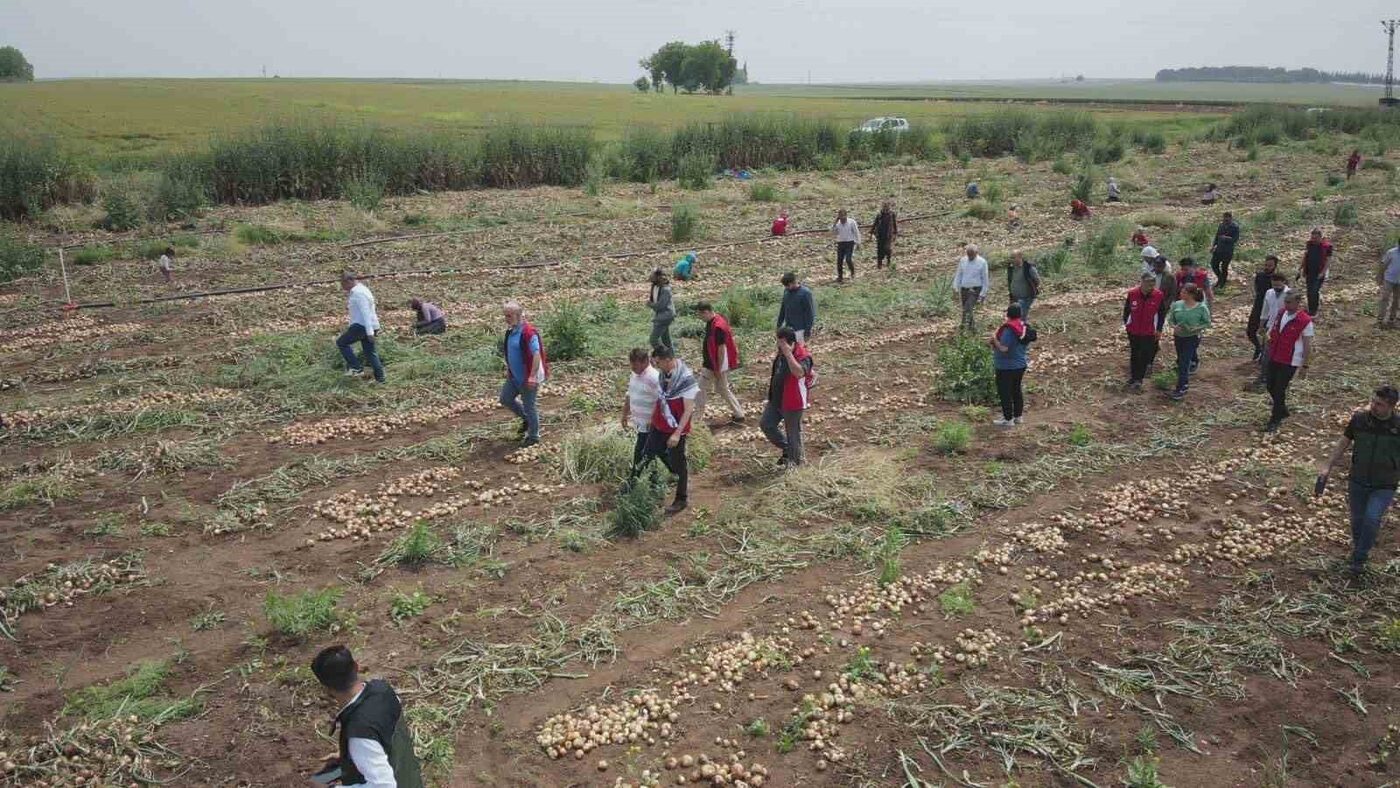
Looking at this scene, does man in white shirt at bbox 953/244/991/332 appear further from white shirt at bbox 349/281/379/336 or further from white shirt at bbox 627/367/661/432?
white shirt at bbox 349/281/379/336

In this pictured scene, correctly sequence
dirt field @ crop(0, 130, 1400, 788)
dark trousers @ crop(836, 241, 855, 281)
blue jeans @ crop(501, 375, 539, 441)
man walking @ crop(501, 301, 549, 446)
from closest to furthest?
dirt field @ crop(0, 130, 1400, 788) < man walking @ crop(501, 301, 549, 446) < blue jeans @ crop(501, 375, 539, 441) < dark trousers @ crop(836, 241, 855, 281)

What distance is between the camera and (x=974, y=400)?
1212 cm

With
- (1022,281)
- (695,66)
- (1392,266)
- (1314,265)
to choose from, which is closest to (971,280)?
(1022,281)

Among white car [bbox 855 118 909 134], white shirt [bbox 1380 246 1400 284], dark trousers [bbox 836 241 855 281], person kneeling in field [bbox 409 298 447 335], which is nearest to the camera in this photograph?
white shirt [bbox 1380 246 1400 284]

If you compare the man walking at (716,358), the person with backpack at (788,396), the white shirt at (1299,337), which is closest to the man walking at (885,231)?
the man walking at (716,358)

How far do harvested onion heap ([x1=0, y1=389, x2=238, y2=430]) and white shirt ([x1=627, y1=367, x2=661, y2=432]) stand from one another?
20.8 feet

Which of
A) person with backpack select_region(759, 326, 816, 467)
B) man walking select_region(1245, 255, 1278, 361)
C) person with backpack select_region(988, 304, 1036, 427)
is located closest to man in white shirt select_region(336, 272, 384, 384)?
person with backpack select_region(759, 326, 816, 467)

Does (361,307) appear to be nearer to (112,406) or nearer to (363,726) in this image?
(112,406)

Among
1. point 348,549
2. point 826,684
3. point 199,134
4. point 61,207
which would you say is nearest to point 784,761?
point 826,684

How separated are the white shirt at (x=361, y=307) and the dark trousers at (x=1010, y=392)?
799 centimetres

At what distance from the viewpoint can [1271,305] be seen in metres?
12.0

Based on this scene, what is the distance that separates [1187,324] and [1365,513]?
181 inches

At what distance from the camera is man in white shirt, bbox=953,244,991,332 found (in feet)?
46.7

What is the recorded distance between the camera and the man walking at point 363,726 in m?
4.27
